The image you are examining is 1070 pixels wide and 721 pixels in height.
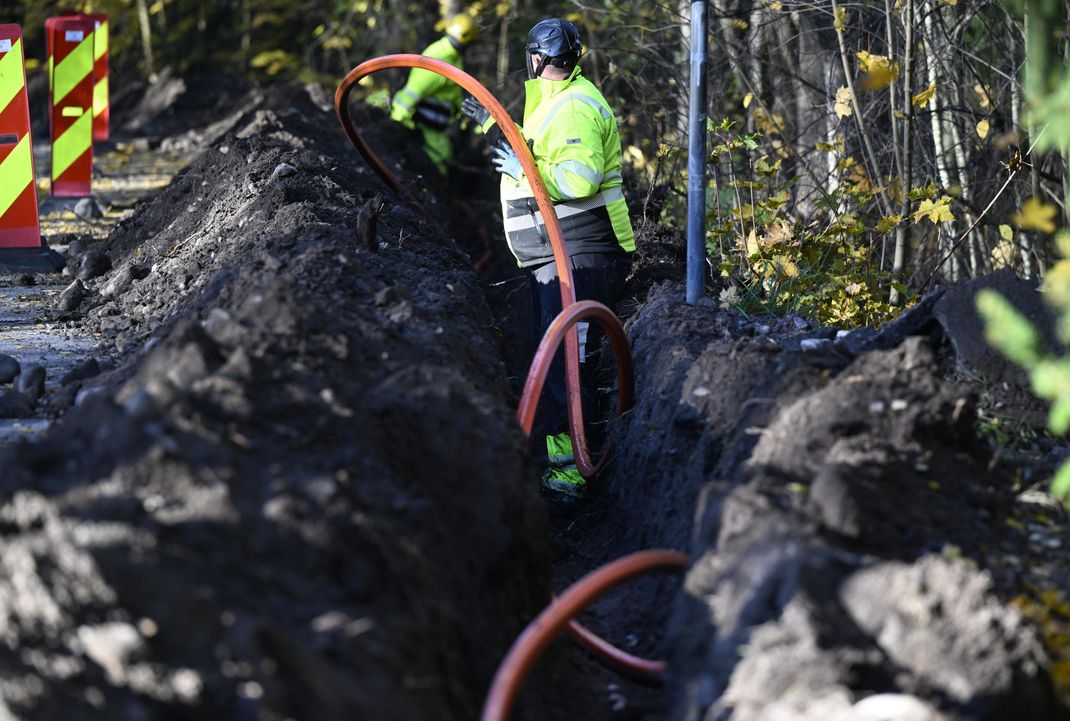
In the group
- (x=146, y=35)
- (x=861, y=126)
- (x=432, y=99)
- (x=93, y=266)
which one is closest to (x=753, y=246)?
(x=861, y=126)

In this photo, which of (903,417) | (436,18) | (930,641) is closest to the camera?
(930,641)

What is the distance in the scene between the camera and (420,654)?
2.84 metres

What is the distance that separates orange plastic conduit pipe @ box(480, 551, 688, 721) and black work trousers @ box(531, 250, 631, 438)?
2.73 m

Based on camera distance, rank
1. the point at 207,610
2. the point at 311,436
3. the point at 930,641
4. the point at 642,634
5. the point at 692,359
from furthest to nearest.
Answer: the point at 692,359
the point at 642,634
the point at 311,436
the point at 930,641
the point at 207,610

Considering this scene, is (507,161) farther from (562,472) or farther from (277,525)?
(277,525)

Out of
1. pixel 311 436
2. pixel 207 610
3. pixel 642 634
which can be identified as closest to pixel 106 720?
pixel 207 610

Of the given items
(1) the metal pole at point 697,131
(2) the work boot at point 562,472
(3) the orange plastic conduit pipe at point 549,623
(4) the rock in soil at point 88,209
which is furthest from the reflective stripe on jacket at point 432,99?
(3) the orange plastic conduit pipe at point 549,623

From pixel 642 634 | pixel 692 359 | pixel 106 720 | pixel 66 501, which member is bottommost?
pixel 642 634

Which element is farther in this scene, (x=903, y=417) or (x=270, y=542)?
(x=903, y=417)

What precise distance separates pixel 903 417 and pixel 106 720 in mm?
2403

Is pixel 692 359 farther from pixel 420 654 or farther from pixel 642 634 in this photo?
pixel 420 654

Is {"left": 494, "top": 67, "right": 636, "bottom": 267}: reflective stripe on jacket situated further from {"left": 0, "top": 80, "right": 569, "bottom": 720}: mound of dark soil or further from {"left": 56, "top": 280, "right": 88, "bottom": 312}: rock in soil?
{"left": 56, "top": 280, "right": 88, "bottom": 312}: rock in soil

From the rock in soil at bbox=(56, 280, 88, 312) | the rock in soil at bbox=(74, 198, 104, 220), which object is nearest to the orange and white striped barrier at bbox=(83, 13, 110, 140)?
the rock in soil at bbox=(74, 198, 104, 220)

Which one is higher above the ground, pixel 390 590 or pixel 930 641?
pixel 390 590
